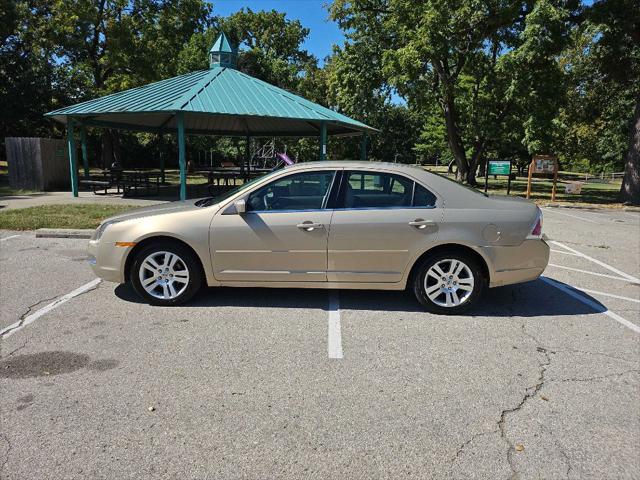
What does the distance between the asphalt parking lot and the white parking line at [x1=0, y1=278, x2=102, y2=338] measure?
3cm

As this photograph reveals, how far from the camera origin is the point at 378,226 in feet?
16.0

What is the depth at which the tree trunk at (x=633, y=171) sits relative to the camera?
755 inches

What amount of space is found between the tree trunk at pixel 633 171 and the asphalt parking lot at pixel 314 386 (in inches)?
649

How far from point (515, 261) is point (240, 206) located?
300cm

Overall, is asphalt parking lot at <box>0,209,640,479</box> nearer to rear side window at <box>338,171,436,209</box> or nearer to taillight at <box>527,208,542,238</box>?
taillight at <box>527,208,542,238</box>

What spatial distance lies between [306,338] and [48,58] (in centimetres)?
3209

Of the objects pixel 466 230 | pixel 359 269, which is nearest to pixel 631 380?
pixel 466 230

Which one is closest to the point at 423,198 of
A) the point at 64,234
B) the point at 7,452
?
the point at 7,452

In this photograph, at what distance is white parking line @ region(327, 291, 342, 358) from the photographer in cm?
407

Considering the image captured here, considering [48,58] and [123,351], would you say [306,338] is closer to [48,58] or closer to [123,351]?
[123,351]

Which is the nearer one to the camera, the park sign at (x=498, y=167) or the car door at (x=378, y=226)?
the car door at (x=378, y=226)

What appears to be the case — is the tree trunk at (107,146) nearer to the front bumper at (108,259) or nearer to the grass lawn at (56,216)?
the grass lawn at (56,216)

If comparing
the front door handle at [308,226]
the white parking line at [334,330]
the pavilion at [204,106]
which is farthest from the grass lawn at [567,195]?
the front door handle at [308,226]

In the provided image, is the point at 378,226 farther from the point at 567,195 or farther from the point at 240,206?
the point at 567,195
